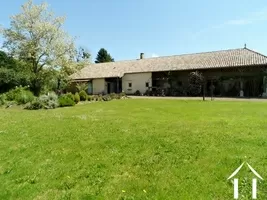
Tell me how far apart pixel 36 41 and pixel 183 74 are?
19808mm

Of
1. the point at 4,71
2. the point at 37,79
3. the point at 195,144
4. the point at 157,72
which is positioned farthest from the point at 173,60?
the point at 195,144

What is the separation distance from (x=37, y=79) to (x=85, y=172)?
1223 inches

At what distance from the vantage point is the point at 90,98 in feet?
88.9

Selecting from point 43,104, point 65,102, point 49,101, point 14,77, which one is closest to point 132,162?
point 43,104

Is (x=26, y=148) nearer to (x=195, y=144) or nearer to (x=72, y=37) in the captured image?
(x=195, y=144)

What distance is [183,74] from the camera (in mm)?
34656

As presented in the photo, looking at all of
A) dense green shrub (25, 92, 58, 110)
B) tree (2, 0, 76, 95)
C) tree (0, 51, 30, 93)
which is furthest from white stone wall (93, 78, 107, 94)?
dense green shrub (25, 92, 58, 110)

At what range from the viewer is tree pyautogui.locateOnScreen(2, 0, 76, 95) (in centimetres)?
3325

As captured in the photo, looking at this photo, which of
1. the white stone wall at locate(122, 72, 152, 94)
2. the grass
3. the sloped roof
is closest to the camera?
the grass

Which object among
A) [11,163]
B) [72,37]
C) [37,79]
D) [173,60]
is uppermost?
[72,37]

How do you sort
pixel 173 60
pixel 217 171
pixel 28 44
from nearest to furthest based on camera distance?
pixel 217 171 < pixel 28 44 < pixel 173 60

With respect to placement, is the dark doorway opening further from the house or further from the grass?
the grass

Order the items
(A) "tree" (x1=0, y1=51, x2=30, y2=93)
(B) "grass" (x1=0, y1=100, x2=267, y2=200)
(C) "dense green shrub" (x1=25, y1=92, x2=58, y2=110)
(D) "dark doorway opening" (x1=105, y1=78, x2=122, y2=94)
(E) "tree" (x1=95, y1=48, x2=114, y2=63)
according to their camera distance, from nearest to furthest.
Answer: (B) "grass" (x1=0, y1=100, x2=267, y2=200), (C) "dense green shrub" (x1=25, y1=92, x2=58, y2=110), (A) "tree" (x1=0, y1=51, x2=30, y2=93), (D) "dark doorway opening" (x1=105, y1=78, x2=122, y2=94), (E) "tree" (x1=95, y1=48, x2=114, y2=63)

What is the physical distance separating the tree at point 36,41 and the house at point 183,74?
844cm
